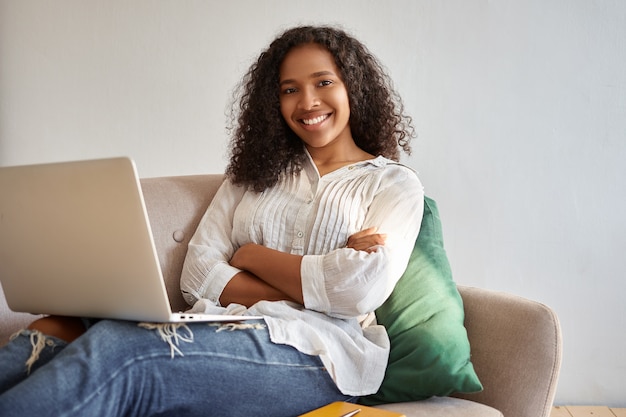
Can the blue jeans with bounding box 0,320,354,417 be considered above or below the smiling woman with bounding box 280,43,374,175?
below

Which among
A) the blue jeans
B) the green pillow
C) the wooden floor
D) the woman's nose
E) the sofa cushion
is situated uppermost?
the woman's nose

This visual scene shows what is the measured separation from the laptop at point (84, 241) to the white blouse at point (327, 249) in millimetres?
254

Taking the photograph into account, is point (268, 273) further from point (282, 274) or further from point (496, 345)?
point (496, 345)

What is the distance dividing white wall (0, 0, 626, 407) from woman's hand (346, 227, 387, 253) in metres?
1.00

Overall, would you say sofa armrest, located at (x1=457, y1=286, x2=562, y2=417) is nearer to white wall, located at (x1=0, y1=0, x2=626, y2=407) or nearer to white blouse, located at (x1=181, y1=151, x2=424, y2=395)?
white blouse, located at (x1=181, y1=151, x2=424, y2=395)

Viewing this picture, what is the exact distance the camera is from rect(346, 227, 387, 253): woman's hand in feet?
5.63

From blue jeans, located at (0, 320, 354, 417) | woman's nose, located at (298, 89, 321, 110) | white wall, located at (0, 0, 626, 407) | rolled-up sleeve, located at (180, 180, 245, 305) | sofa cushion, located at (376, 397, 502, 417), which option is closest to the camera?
blue jeans, located at (0, 320, 354, 417)

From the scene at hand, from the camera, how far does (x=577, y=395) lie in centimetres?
283

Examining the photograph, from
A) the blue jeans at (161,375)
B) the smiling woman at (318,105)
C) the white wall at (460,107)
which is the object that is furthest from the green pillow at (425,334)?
the white wall at (460,107)

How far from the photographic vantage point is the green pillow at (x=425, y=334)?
5.49 feet

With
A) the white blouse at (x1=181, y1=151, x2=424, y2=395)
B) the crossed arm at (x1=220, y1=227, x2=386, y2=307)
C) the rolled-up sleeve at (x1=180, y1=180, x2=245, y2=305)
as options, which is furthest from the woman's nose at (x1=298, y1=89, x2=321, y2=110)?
the crossed arm at (x1=220, y1=227, x2=386, y2=307)

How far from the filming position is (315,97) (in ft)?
6.55

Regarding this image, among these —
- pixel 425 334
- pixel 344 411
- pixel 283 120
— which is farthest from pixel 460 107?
pixel 344 411

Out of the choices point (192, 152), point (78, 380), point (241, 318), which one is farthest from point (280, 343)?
point (192, 152)
